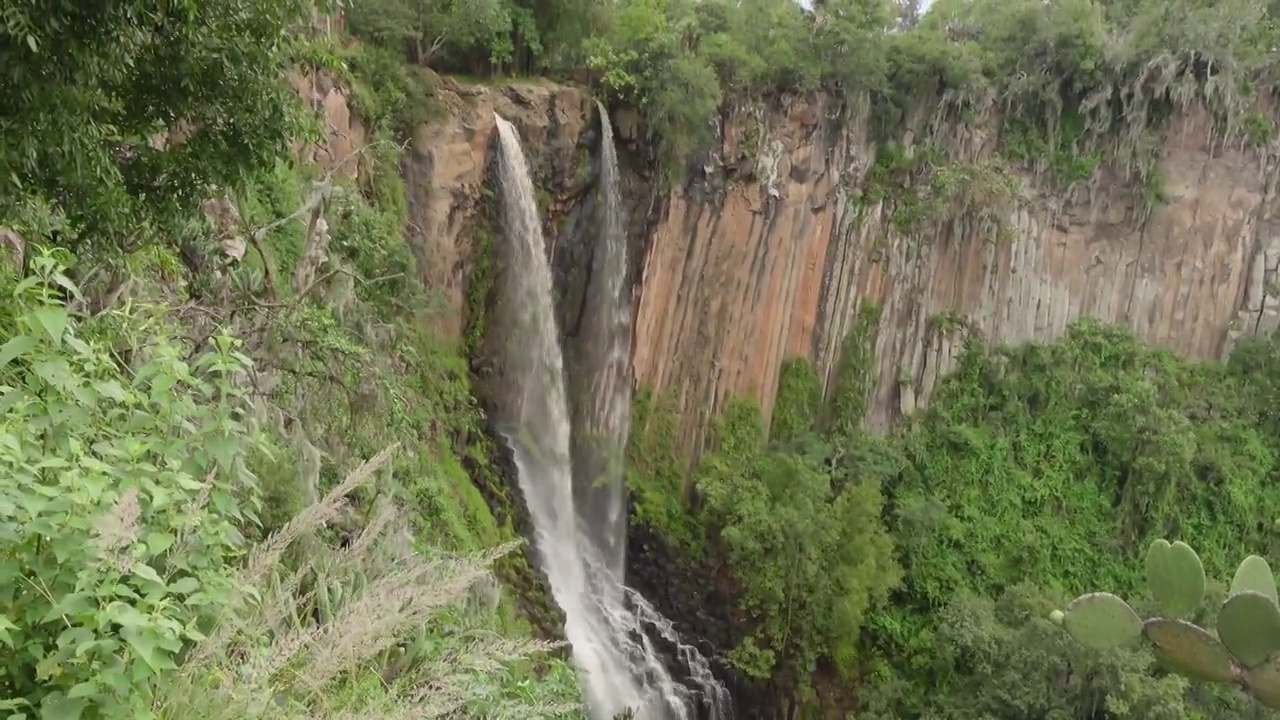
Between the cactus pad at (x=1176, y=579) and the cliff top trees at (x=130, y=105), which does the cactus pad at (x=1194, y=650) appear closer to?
the cactus pad at (x=1176, y=579)

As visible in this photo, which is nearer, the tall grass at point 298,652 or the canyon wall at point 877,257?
the tall grass at point 298,652

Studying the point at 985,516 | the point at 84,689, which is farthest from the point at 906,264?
the point at 84,689

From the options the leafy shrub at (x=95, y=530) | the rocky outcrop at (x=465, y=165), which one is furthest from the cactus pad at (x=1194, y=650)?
the rocky outcrop at (x=465, y=165)

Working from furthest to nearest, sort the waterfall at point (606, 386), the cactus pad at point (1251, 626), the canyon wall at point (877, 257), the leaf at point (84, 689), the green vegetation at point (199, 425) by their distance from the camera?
the canyon wall at point (877, 257) → the waterfall at point (606, 386) → the cactus pad at point (1251, 626) → the green vegetation at point (199, 425) → the leaf at point (84, 689)

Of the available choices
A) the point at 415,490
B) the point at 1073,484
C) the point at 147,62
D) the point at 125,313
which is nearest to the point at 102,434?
the point at 125,313

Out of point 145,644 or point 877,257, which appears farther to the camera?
point 877,257

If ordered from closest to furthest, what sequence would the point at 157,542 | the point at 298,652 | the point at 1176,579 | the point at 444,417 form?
the point at 157,542 → the point at 298,652 → the point at 1176,579 → the point at 444,417

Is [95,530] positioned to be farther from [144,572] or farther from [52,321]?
[52,321]
